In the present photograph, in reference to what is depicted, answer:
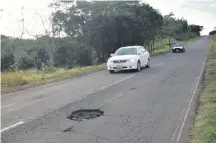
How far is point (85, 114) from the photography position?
26.5 feet

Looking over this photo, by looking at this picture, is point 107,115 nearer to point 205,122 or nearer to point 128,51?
point 205,122

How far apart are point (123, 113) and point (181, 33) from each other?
4791 inches

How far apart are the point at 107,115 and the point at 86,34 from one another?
31.5m

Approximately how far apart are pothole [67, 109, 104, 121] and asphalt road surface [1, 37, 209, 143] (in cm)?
18

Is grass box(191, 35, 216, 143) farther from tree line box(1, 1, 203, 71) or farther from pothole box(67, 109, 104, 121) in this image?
tree line box(1, 1, 203, 71)

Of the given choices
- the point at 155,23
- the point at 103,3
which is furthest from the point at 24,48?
the point at 155,23

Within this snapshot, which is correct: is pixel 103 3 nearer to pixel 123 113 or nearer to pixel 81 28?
pixel 81 28

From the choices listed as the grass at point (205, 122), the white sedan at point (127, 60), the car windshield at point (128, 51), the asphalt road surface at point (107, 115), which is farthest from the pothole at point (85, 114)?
the car windshield at point (128, 51)

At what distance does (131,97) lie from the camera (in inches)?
407

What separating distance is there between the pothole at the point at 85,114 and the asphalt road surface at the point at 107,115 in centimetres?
18

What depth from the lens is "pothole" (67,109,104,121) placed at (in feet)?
25.2

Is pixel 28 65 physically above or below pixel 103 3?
below

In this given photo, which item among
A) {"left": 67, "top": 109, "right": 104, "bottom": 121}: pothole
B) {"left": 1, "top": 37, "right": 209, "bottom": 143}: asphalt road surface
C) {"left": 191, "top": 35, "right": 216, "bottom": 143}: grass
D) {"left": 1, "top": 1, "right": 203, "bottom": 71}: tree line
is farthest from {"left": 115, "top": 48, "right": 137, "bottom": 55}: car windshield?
{"left": 1, "top": 1, "right": 203, "bottom": 71}: tree line

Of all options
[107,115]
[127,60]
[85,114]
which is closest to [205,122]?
[107,115]
